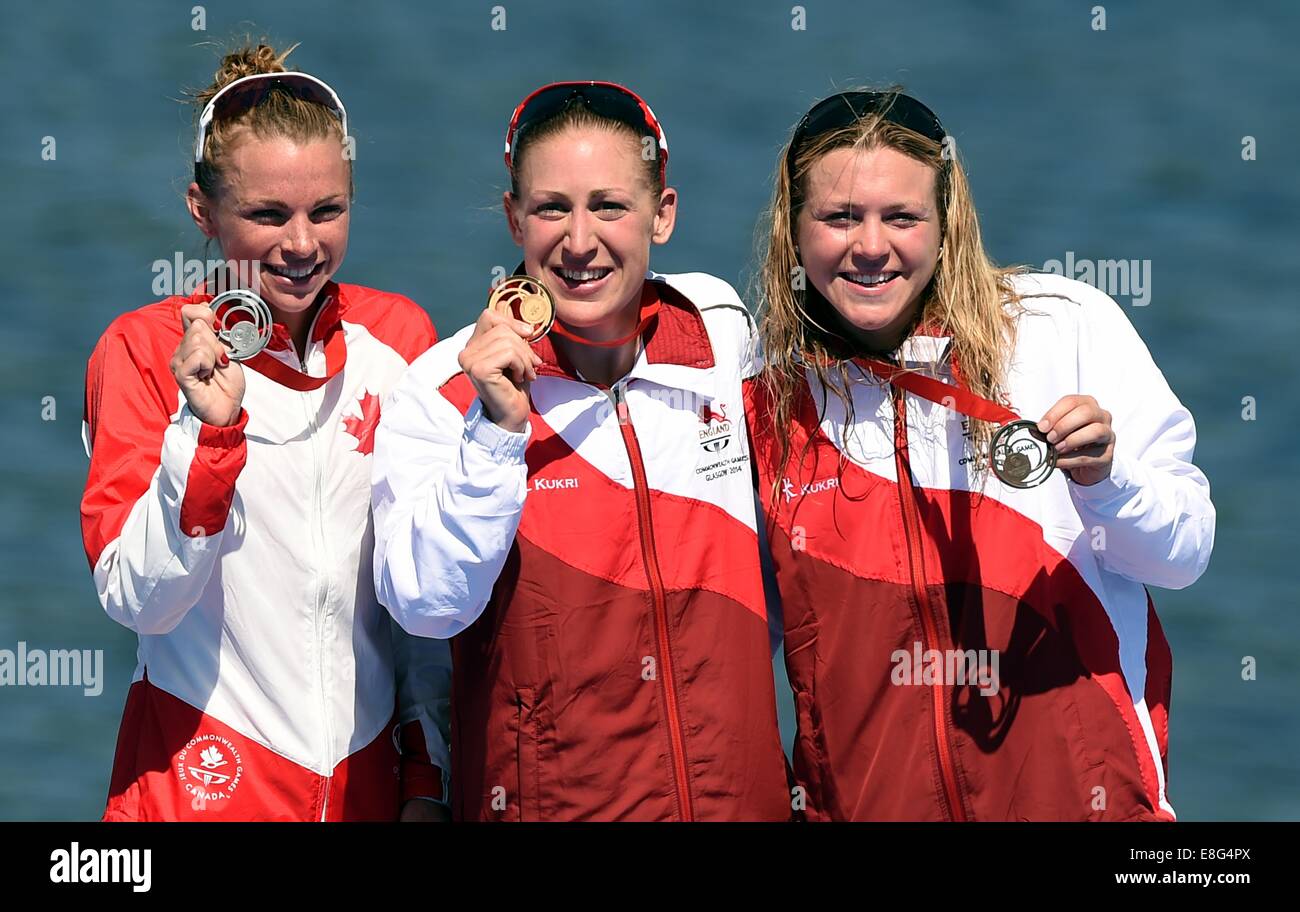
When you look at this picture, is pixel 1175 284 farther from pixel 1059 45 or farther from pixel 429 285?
pixel 429 285

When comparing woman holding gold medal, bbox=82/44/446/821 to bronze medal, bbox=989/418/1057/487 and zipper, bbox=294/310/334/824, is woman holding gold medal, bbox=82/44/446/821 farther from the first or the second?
bronze medal, bbox=989/418/1057/487

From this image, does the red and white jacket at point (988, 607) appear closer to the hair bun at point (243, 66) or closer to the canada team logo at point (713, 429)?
the canada team logo at point (713, 429)

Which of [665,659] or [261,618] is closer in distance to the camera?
[665,659]

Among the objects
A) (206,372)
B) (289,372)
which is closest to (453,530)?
(206,372)

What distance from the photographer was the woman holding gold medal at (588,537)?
5.16 meters

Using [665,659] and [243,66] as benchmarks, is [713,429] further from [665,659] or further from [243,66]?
[243,66]

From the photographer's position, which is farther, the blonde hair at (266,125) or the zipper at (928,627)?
the blonde hair at (266,125)

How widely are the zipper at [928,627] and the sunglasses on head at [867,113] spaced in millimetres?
822

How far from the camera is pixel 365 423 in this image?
557 cm

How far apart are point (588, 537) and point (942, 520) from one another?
0.84 m

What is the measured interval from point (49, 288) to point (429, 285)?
86.5 inches

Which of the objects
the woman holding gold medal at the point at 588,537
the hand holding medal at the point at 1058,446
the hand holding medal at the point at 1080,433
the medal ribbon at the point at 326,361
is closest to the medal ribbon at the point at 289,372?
the medal ribbon at the point at 326,361

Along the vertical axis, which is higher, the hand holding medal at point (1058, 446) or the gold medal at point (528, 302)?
the gold medal at point (528, 302)

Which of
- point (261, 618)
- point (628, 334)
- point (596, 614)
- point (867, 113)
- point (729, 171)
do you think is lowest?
point (596, 614)
